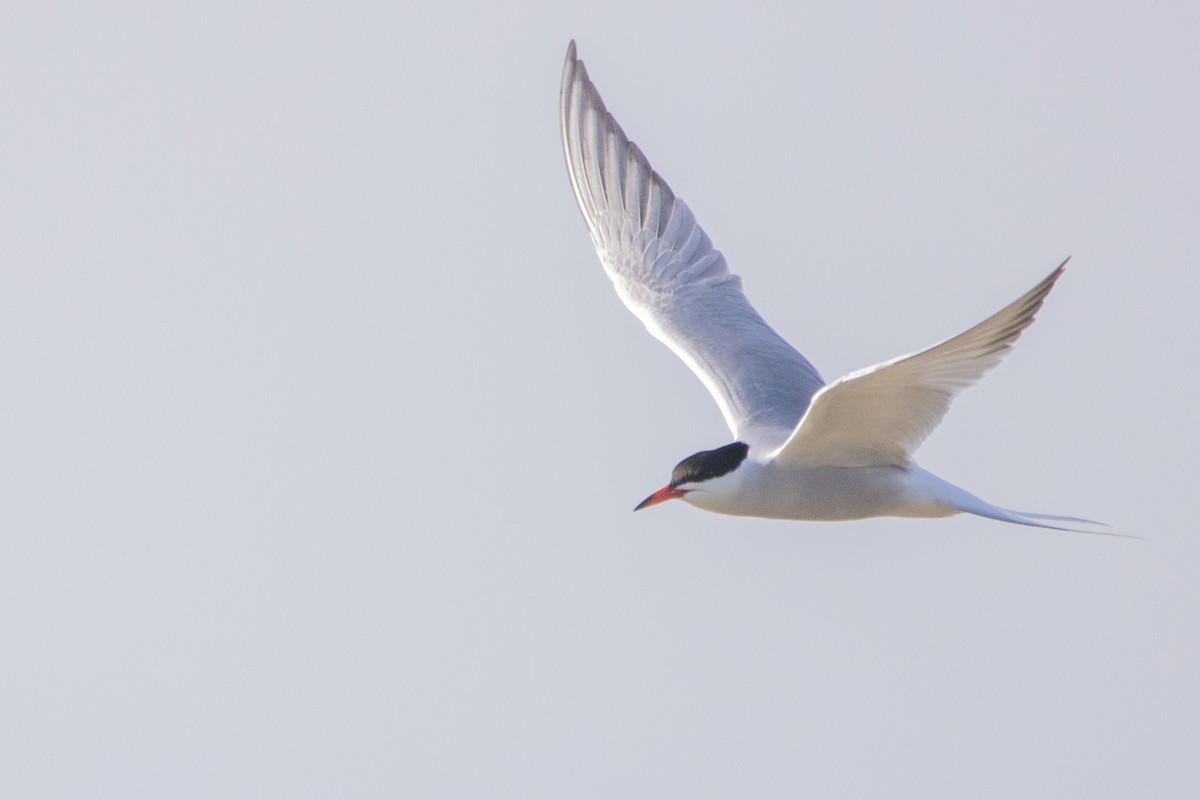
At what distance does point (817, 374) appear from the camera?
10.2 metres

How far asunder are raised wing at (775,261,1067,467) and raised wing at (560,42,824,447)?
1781 millimetres

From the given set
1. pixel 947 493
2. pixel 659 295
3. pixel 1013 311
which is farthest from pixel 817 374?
pixel 1013 311

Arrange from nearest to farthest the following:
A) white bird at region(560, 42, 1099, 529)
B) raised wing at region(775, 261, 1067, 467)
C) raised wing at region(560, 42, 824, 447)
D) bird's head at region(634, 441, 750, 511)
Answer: raised wing at region(775, 261, 1067, 467) → white bird at region(560, 42, 1099, 529) → bird's head at region(634, 441, 750, 511) → raised wing at region(560, 42, 824, 447)

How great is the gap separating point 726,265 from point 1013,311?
4497 millimetres

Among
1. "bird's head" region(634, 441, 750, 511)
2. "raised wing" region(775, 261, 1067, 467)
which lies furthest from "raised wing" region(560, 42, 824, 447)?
"raised wing" region(775, 261, 1067, 467)

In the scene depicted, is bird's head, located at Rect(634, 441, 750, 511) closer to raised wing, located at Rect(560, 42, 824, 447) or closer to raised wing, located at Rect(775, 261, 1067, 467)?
raised wing, located at Rect(775, 261, 1067, 467)

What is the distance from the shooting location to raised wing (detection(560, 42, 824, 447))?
10312 millimetres

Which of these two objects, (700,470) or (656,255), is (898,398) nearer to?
(700,470)

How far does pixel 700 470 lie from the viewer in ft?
27.8

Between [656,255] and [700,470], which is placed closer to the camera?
[700,470]

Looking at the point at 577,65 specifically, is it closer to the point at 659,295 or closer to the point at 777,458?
the point at 659,295

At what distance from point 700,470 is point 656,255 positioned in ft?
10.5

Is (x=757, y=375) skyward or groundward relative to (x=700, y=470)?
skyward

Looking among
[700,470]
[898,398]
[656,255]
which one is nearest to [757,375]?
[700,470]
